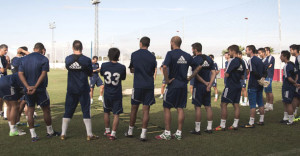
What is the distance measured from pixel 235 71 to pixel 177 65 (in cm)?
175

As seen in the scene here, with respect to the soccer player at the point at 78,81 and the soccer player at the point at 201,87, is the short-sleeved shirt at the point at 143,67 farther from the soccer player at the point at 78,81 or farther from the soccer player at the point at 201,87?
the soccer player at the point at 201,87

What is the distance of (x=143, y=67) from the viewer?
18.1ft

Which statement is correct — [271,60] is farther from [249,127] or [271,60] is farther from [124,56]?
[124,56]

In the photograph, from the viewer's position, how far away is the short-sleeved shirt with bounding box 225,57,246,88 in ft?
21.2

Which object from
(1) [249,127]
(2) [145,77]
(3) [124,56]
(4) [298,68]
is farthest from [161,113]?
(3) [124,56]

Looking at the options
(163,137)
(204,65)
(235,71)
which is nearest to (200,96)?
(204,65)

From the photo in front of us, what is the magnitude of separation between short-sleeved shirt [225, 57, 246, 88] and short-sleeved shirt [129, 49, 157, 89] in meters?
2.11

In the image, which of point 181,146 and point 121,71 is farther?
point 121,71

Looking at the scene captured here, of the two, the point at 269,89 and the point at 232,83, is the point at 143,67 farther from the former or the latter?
the point at 269,89

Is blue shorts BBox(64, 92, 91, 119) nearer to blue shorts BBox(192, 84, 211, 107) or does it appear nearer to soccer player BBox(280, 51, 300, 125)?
blue shorts BBox(192, 84, 211, 107)

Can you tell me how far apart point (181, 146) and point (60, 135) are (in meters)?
2.80

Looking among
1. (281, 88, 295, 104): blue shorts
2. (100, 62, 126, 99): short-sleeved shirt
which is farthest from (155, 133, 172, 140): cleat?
(281, 88, 295, 104): blue shorts

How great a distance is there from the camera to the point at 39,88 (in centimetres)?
566

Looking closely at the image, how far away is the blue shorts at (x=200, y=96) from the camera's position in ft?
20.8
